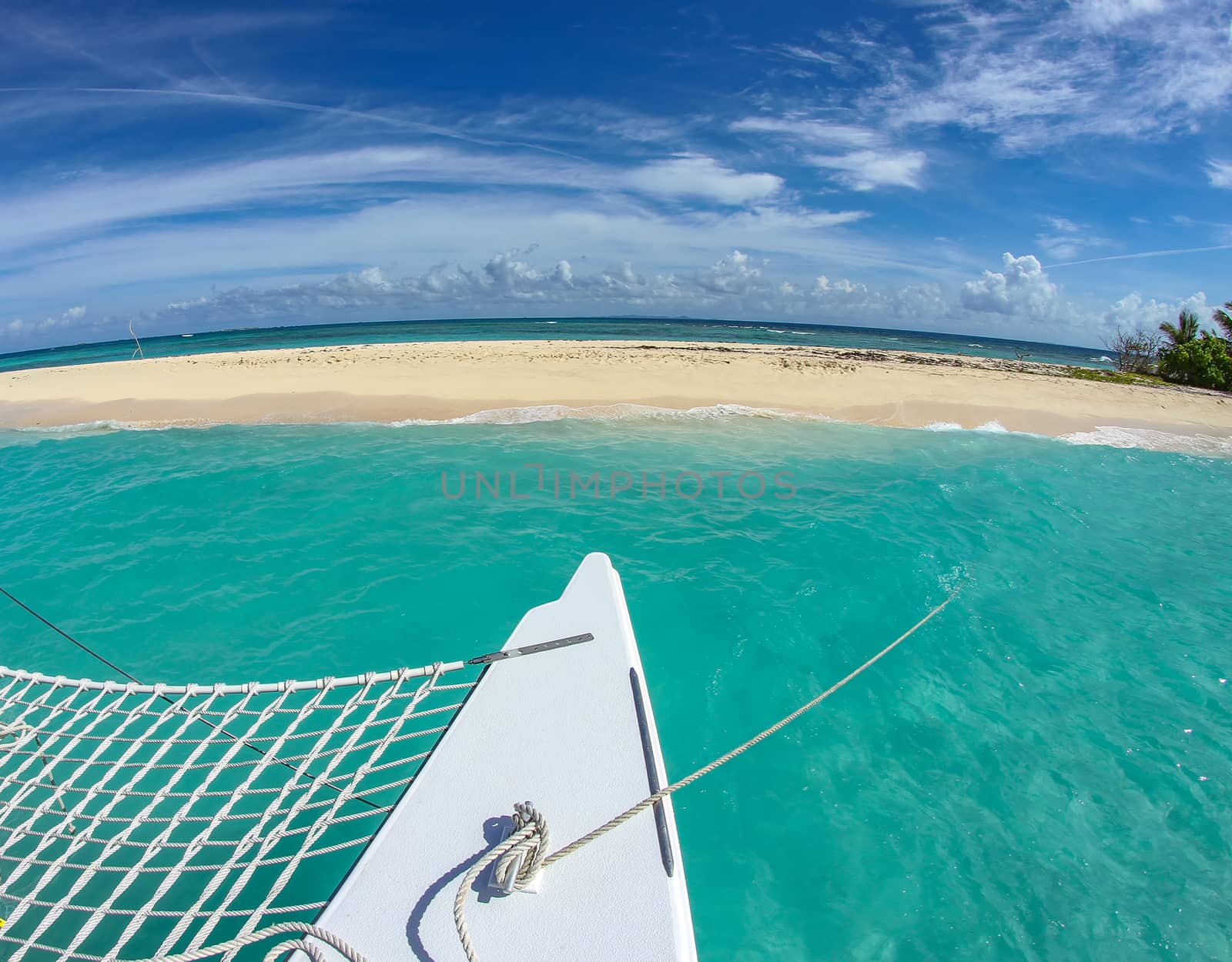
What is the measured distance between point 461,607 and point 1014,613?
287 inches

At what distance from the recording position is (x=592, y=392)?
18891mm

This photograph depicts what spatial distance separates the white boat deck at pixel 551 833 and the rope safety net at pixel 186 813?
0.94 feet

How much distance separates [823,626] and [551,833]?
4.92 meters

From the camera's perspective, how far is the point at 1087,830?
4328mm

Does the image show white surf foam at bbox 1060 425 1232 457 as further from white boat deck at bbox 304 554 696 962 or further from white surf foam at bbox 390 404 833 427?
white boat deck at bbox 304 554 696 962

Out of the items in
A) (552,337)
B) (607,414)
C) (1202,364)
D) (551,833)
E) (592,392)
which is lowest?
(551,833)

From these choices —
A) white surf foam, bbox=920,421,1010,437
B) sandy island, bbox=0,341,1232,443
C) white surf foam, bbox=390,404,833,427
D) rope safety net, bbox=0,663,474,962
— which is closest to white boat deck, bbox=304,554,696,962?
rope safety net, bbox=0,663,474,962

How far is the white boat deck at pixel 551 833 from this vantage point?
2373mm

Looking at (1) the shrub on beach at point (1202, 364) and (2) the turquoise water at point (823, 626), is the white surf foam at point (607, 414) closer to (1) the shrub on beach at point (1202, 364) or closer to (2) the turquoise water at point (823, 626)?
(2) the turquoise water at point (823, 626)

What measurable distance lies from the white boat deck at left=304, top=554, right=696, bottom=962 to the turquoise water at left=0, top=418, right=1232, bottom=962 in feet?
5.32

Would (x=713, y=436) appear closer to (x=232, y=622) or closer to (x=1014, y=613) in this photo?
(x=1014, y=613)

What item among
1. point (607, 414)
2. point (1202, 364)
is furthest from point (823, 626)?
point (1202, 364)

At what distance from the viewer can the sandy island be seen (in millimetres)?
17344

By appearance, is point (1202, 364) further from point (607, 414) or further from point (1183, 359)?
point (607, 414)
